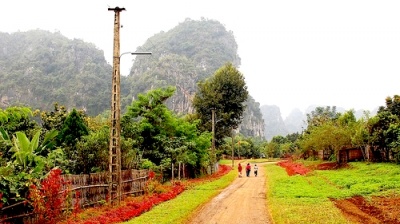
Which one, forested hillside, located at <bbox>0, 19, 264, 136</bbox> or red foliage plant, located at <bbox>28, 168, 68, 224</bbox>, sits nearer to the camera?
red foliage plant, located at <bbox>28, 168, 68, 224</bbox>

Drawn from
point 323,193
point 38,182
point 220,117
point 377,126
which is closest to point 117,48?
point 38,182

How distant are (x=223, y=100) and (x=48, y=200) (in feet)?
142

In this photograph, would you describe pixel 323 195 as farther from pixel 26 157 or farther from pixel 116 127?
pixel 26 157

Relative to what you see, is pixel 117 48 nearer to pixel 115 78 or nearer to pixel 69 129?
pixel 115 78

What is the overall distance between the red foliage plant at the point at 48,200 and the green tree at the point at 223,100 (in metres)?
41.9

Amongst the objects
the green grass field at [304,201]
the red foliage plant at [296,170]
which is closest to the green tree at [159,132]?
the green grass field at [304,201]

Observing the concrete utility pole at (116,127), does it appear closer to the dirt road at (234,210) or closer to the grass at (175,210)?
the grass at (175,210)

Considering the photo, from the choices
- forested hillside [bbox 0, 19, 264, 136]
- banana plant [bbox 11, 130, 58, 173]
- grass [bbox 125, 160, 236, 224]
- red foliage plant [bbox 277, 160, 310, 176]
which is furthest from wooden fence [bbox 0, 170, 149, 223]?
forested hillside [bbox 0, 19, 264, 136]

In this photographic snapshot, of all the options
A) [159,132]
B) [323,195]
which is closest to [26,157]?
[323,195]

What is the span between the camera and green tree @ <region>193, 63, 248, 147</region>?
55562 mm

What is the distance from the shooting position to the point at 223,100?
183 feet

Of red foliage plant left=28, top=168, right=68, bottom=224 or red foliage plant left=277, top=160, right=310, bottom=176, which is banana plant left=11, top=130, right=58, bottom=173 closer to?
red foliage plant left=28, top=168, right=68, bottom=224

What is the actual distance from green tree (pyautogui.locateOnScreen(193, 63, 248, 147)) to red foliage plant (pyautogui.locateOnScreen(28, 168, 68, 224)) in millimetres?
41867

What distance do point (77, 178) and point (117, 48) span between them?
6.49 meters
